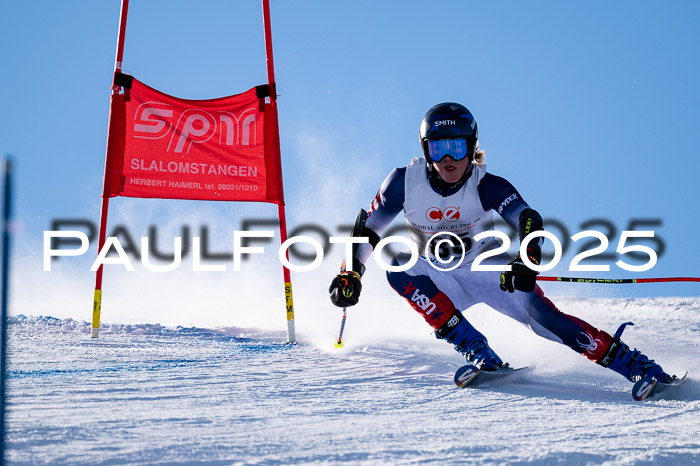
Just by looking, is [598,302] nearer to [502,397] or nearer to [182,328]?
[182,328]

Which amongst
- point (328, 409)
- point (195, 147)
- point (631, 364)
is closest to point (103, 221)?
point (195, 147)

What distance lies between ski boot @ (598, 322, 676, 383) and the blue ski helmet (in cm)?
126

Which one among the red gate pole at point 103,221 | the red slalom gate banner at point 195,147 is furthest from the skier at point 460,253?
the red gate pole at point 103,221

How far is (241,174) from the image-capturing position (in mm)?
6418

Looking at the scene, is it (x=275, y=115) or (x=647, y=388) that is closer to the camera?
(x=647, y=388)

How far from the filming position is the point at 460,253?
153 inches

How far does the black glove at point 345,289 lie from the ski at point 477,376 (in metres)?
0.67

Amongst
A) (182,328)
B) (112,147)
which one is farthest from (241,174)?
(182,328)

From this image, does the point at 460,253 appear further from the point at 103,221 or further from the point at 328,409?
the point at 103,221

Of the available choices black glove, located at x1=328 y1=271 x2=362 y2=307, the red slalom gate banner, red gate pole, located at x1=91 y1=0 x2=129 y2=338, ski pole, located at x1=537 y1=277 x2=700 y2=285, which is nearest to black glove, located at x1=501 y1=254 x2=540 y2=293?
ski pole, located at x1=537 y1=277 x2=700 y2=285

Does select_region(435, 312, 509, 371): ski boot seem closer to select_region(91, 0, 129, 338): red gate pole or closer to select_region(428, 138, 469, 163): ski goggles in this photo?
select_region(428, 138, 469, 163): ski goggles

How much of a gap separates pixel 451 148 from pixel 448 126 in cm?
12

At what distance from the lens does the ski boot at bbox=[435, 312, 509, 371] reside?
11.9 ft

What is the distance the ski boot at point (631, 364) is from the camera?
3346mm
